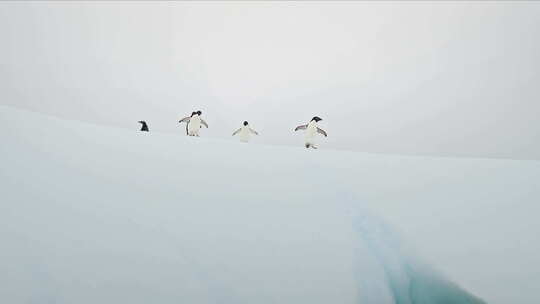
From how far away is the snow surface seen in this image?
3.50m

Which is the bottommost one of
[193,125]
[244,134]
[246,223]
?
[246,223]

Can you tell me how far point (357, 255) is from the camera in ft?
12.6

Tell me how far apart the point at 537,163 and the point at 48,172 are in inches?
191

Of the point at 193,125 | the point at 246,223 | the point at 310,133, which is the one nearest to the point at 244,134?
the point at 193,125

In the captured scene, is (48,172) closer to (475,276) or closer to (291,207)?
(291,207)

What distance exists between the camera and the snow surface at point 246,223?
3504 mm

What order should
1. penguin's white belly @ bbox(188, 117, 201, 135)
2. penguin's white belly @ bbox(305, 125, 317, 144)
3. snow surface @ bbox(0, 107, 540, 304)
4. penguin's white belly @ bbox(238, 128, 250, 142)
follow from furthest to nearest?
penguin's white belly @ bbox(238, 128, 250, 142)
penguin's white belly @ bbox(188, 117, 201, 135)
penguin's white belly @ bbox(305, 125, 317, 144)
snow surface @ bbox(0, 107, 540, 304)

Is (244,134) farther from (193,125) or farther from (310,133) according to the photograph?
(310,133)

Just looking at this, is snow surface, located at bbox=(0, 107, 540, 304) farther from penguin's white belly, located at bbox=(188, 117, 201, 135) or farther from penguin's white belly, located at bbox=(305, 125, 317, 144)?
penguin's white belly, located at bbox=(188, 117, 201, 135)

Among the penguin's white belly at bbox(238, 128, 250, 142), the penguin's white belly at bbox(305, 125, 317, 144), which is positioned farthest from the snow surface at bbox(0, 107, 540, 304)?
the penguin's white belly at bbox(238, 128, 250, 142)

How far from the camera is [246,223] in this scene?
157 inches

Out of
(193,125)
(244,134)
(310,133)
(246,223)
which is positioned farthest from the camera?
(244,134)

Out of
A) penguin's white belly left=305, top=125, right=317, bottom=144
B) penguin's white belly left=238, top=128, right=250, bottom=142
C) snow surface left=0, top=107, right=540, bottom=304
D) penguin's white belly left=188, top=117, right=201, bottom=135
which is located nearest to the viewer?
snow surface left=0, top=107, right=540, bottom=304

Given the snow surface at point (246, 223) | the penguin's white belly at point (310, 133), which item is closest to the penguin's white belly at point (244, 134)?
the penguin's white belly at point (310, 133)
